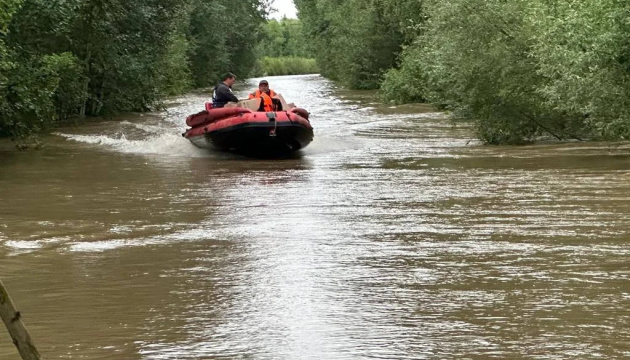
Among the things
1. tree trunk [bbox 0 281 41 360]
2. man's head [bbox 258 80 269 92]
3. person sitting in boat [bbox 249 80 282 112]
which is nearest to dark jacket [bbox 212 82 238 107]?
person sitting in boat [bbox 249 80 282 112]

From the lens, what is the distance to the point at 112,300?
6898 millimetres

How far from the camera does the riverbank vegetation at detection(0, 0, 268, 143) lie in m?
17.0

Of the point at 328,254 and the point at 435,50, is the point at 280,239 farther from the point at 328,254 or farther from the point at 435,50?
the point at 435,50

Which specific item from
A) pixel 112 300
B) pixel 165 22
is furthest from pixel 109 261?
pixel 165 22

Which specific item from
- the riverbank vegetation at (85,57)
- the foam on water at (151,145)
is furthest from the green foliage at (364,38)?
the foam on water at (151,145)

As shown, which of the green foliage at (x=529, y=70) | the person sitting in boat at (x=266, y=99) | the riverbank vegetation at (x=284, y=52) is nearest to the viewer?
the green foliage at (x=529, y=70)

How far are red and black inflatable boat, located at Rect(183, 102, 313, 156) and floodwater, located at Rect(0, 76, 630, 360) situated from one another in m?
1.56

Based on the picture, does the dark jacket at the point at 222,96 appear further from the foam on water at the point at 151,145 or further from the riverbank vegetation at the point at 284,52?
the riverbank vegetation at the point at 284,52

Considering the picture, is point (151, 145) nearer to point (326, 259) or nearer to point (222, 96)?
point (222, 96)

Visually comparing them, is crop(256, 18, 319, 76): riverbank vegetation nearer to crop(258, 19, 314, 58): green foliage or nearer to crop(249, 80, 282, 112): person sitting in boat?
crop(258, 19, 314, 58): green foliage

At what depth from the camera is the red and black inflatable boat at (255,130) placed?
57.7ft

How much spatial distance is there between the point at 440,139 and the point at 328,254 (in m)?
13.2

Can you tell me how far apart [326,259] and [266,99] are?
1061 cm

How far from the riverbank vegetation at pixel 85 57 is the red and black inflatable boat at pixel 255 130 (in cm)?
292
